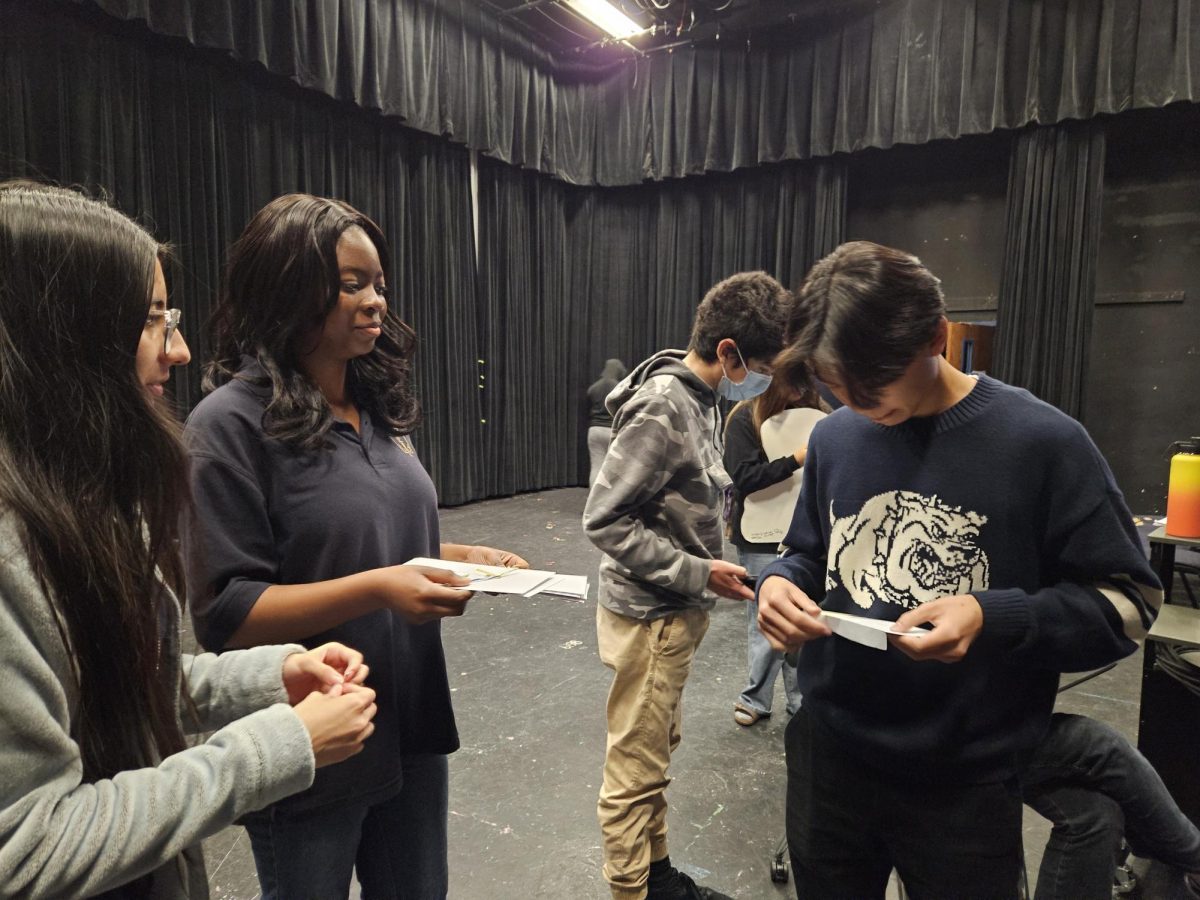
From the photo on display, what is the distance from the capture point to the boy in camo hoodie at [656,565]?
4.98ft

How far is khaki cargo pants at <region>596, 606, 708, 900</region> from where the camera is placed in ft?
5.09

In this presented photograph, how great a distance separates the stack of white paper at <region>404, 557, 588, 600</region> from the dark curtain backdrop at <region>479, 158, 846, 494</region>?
6.21 meters

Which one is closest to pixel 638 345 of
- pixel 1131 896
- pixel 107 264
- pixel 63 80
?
pixel 63 80

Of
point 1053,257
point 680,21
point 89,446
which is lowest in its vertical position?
point 89,446

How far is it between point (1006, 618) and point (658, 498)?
2.59 feet

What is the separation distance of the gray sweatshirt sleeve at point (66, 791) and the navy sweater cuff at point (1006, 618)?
910mm

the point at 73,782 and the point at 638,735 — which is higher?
the point at 73,782

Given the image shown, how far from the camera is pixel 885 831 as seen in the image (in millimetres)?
1064

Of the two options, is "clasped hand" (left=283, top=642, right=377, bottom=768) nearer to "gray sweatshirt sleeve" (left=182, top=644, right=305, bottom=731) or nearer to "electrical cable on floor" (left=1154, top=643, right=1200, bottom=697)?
"gray sweatshirt sleeve" (left=182, top=644, right=305, bottom=731)

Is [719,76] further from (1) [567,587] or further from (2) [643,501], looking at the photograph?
(1) [567,587]

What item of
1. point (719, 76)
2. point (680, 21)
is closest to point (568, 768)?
point (719, 76)

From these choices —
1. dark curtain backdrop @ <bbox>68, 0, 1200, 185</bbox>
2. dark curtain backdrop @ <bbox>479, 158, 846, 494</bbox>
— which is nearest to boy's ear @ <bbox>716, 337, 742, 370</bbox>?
dark curtain backdrop @ <bbox>68, 0, 1200, 185</bbox>

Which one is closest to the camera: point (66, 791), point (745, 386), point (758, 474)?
point (66, 791)

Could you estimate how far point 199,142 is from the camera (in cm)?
479
